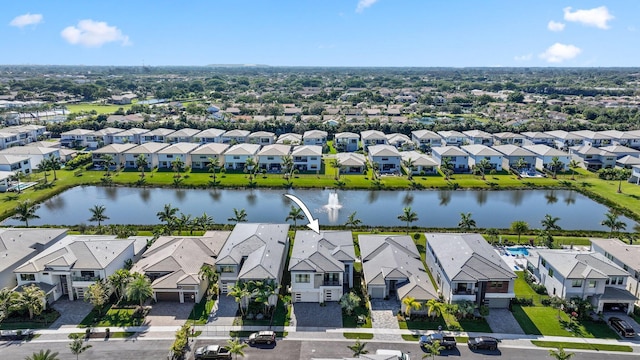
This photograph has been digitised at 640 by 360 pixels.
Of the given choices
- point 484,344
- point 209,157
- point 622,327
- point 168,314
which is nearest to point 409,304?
point 484,344

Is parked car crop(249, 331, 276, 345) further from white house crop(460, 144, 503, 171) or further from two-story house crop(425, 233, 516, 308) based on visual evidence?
white house crop(460, 144, 503, 171)

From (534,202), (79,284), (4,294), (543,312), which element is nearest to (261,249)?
(79,284)

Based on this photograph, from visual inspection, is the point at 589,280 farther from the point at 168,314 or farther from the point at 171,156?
the point at 171,156

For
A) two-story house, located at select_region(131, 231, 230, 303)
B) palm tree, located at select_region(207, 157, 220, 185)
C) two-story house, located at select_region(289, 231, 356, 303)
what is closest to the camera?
two-story house, located at select_region(289, 231, 356, 303)

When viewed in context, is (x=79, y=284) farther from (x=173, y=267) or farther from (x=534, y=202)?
(x=534, y=202)

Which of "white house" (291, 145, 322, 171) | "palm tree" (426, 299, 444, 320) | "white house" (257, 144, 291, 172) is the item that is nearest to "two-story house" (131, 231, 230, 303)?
"palm tree" (426, 299, 444, 320)

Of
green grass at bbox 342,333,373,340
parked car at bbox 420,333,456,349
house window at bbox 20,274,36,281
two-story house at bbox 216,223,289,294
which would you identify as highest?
two-story house at bbox 216,223,289,294

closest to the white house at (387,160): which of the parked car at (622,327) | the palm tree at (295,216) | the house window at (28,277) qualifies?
the palm tree at (295,216)
